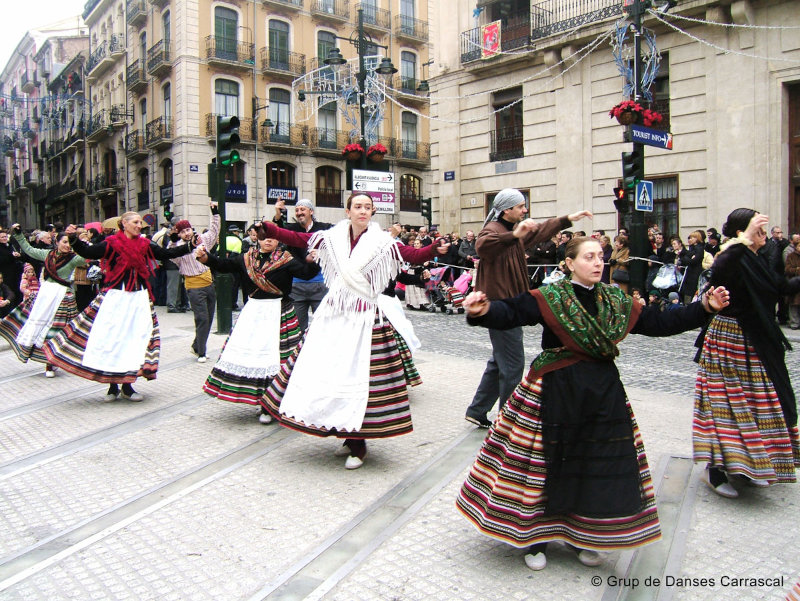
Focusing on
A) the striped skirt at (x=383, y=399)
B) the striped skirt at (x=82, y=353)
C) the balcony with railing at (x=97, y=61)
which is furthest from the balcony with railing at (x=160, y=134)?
the striped skirt at (x=383, y=399)

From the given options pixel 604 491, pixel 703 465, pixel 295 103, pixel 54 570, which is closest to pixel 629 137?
pixel 703 465

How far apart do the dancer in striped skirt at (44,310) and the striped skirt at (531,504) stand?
705cm

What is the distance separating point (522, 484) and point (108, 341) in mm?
5185

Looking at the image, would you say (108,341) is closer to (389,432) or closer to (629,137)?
(389,432)

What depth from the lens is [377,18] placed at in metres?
40.5

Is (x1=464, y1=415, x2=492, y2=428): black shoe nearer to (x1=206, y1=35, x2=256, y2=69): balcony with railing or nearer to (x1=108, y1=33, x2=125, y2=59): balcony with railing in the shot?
(x1=206, y1=35, x2=256, y2=69): balcony with railing

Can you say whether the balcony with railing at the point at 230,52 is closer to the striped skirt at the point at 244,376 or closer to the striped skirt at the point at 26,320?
the striped skirt at the point at 26,320

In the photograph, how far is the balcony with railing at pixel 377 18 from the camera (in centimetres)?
4003

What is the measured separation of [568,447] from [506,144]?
2010cm

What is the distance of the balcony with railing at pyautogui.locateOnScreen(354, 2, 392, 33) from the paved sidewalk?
37.1 m

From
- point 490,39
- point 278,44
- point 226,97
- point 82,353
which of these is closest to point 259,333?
point 82,353

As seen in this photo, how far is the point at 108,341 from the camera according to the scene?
23.6 ft

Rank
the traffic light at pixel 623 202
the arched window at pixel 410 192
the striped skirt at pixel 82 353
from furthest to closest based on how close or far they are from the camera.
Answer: the arched window at pixel 410 192 → the traffic light at pixel 623 202 → the striped skirt at pixel 82 353

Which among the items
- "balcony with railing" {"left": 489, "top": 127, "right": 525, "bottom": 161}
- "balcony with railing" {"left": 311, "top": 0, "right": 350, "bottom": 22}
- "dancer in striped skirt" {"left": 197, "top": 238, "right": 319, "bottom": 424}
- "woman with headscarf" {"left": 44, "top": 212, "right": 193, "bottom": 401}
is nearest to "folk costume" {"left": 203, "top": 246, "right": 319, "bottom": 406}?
"dancer in striped skirt" {"left": 197, "top": 238, "right": 319, "bottom": 424}
